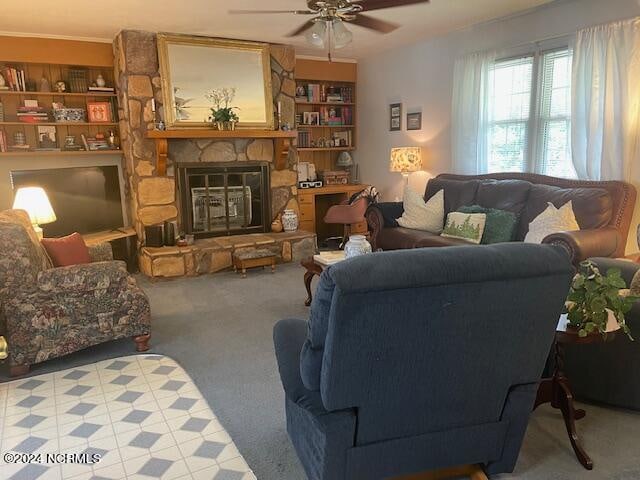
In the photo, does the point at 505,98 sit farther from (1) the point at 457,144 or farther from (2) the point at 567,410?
(2) the point at 567,410

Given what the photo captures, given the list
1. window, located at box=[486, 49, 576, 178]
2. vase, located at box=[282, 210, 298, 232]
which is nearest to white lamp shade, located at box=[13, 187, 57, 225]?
vase, located at box=[282, 210, 298, 232]

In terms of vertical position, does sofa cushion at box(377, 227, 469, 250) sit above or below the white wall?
below

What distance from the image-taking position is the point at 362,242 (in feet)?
11.9

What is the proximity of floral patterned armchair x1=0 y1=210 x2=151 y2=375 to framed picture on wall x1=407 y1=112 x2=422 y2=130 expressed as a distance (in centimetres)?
395

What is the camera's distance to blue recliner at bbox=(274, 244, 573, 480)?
141 cm

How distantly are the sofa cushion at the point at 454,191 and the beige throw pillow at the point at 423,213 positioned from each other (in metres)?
0.07

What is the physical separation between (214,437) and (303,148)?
4774 mm

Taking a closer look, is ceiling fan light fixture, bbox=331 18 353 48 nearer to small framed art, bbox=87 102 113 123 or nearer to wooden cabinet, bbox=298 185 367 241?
wooden cabinet, bbox=298 185 367 241

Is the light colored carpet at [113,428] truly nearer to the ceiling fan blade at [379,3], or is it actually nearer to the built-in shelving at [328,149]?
the ceiling fan blade at [379,3]

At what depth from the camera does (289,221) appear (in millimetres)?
5914

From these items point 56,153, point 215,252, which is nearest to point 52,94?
point 56,153

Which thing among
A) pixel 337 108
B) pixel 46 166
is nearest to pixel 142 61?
pixel 46 166

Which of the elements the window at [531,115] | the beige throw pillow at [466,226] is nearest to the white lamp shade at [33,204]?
the beige throw pillow at [466,226]

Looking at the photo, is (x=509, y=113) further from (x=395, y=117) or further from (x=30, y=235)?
(x=30, y=235)
